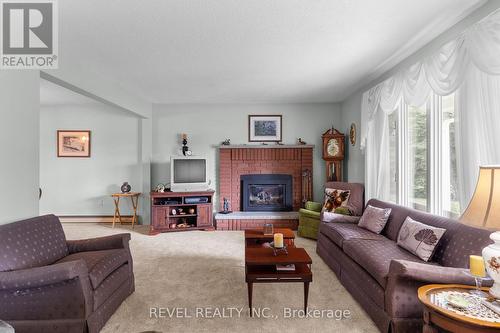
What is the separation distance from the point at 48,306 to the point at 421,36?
393cm

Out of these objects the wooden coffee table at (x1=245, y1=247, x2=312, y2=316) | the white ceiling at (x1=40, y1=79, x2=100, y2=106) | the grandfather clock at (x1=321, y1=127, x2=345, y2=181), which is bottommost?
the wooden coffee table at (x1=245, y1=247, x2=312, y2=316)

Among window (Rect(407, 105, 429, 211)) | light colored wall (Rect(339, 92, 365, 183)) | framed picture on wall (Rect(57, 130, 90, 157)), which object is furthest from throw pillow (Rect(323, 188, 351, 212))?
framed picture on wall (Rect(57, 130, 90, 157))

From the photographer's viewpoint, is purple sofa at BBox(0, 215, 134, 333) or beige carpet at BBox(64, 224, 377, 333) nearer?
purple sofa at BBox(0, 215, 134, 333)

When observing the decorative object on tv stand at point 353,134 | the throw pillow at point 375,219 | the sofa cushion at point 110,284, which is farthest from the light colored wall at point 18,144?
the decorative object on tv stand at point 353,134

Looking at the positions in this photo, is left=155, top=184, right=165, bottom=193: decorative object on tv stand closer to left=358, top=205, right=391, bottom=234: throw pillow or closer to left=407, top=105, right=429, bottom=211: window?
left=358, top=205, right=391, bottom=234: throw pillow

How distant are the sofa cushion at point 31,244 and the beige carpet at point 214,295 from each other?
2.52ft

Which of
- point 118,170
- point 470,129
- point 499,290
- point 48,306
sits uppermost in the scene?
point 470,129

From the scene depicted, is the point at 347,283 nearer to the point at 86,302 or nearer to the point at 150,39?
the point at 86,302

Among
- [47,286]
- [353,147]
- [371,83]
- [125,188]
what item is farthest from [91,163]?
[371,83]

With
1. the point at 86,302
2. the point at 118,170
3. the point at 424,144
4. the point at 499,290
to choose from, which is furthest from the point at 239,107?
the point at 499,290

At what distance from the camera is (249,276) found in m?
2.21

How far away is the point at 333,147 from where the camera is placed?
16.8 ft

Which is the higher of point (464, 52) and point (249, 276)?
point (464, 52)

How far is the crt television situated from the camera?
507cm
